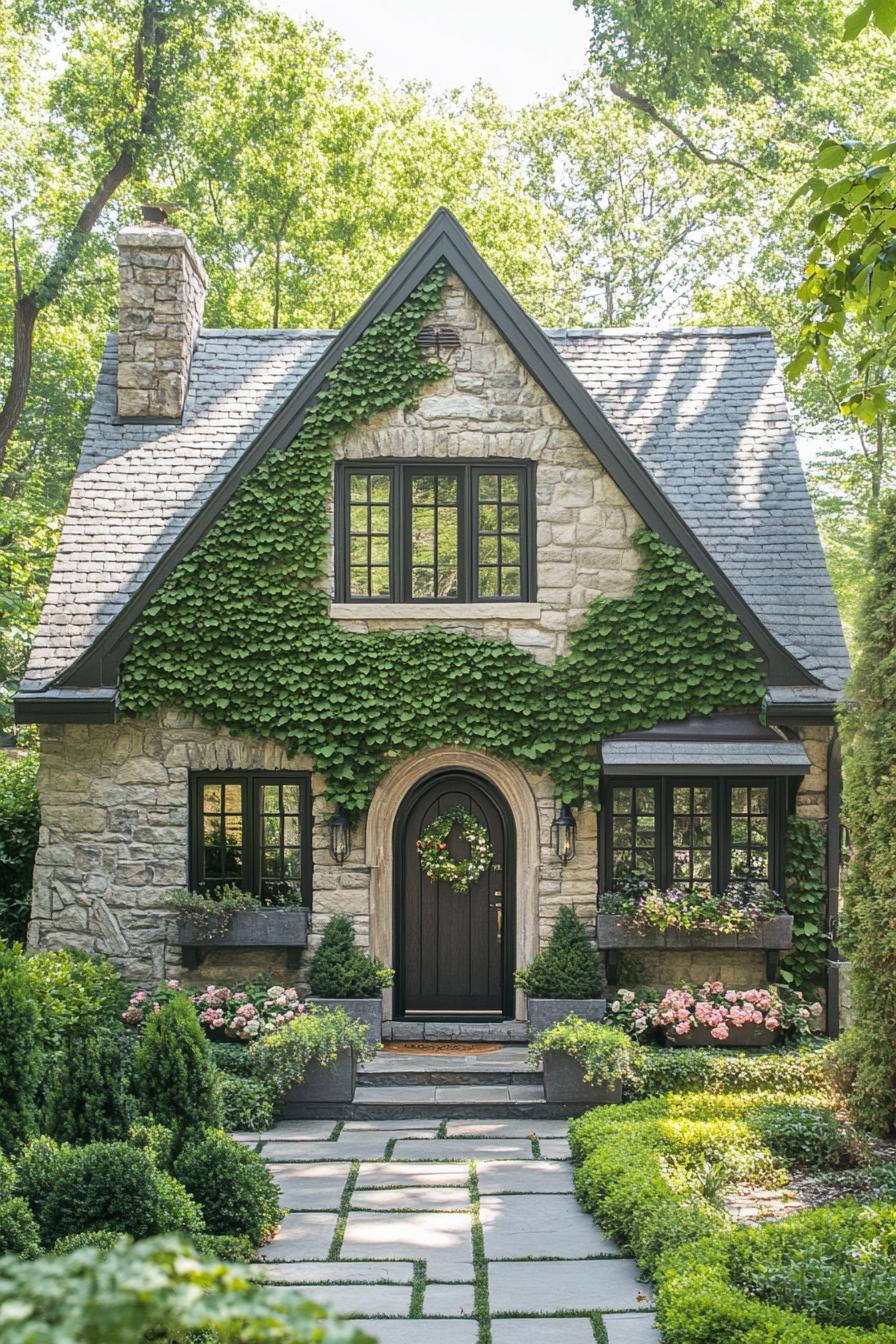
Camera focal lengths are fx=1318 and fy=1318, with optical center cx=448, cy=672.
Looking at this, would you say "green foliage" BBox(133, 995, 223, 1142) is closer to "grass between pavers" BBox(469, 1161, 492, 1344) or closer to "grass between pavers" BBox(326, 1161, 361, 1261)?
"grass between pavers" BBox(326, 1161, 361, 1261)

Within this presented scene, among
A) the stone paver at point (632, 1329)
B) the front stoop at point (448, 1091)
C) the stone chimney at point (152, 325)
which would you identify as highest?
the stone chimney at point (152, 325)

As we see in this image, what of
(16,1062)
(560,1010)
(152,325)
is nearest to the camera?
(16,1062)

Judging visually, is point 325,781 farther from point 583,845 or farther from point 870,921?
point 870,921

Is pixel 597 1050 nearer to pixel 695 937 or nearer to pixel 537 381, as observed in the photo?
pixel 695 937

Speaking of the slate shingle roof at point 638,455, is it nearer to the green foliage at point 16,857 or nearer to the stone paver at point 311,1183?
the green foliage at point 16,857

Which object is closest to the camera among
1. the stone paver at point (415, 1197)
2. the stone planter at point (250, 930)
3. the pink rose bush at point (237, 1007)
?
the stone paver at point (415, 1197)

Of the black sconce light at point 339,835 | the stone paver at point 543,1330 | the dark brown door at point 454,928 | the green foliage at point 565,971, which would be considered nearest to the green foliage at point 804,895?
the green foliage at point 565,971

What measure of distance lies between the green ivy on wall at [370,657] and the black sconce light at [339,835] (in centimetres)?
14

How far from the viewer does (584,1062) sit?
9828 millimetres

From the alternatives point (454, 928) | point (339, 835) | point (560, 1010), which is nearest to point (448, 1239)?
point (560, 1010)

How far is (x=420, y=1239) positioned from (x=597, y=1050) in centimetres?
261

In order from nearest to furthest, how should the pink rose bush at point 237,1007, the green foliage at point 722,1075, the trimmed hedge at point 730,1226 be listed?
the trimmed hedge at point 730,1226 < the green foliage at point 722,1075 < the pink rose bush at point 237,1007

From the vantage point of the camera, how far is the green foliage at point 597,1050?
9.77 meters

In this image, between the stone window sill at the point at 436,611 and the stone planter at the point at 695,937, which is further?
the stone window sill at the point at 436,611
